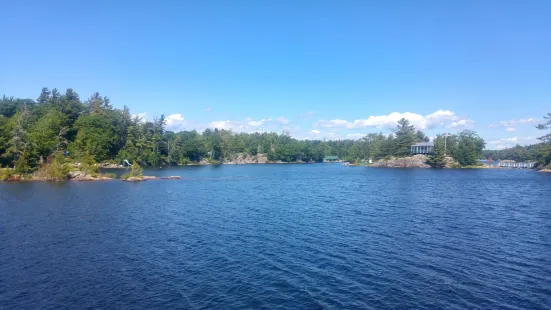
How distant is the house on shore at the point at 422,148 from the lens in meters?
159

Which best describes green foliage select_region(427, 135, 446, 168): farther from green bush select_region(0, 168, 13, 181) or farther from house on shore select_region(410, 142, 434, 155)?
green bush select_region(0, 168, 13, 181)

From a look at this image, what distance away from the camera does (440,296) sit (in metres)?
18.8

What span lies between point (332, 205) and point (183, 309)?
33.7 metres

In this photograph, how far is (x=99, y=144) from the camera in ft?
404

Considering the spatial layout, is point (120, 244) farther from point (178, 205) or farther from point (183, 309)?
point (178, 205)

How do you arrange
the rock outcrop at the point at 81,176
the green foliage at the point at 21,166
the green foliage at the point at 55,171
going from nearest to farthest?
1. the green foliage at the point at 55,171
2. the green foliage at the point at 21,166
3. the rock outcrop at the point at 81,176

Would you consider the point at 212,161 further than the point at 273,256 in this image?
Yes

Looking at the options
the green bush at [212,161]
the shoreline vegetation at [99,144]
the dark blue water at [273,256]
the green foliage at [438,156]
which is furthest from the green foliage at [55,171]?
the green foliage at [438,156]

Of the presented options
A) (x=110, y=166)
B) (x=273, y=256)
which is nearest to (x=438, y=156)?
(x=110, y=166)

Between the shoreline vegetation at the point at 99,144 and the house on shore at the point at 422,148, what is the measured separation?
2.99 m

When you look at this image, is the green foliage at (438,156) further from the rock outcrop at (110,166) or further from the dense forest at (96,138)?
the rock outcrop at (110,166)

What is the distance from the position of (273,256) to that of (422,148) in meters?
151

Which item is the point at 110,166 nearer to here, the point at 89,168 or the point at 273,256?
the point at 89,168

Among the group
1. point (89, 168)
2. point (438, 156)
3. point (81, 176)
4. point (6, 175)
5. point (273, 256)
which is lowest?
point (273, 256)
